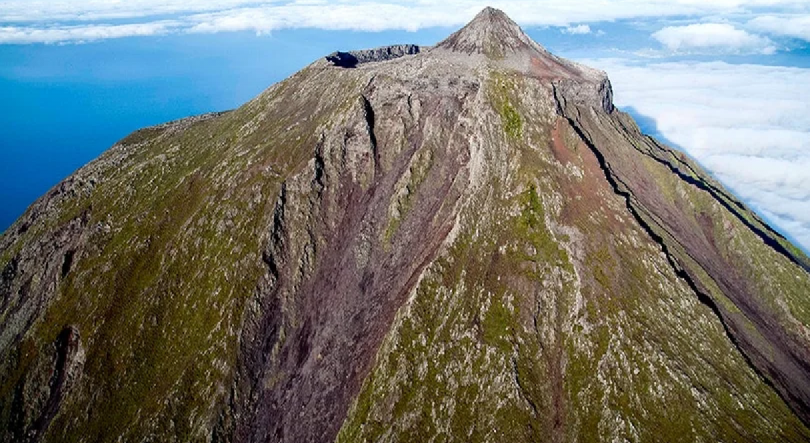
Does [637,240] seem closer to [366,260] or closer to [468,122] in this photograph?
[468,122]

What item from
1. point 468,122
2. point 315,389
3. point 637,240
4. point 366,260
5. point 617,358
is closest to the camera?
point 617,358

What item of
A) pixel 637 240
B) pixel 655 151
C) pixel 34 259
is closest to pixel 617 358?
pixel 637 240

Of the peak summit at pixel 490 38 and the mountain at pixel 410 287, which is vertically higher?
the peak summit at pixel 490 38

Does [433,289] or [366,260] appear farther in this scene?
[366,260]

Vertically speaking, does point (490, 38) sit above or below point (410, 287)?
above

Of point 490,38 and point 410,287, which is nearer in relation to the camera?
point 410,287
